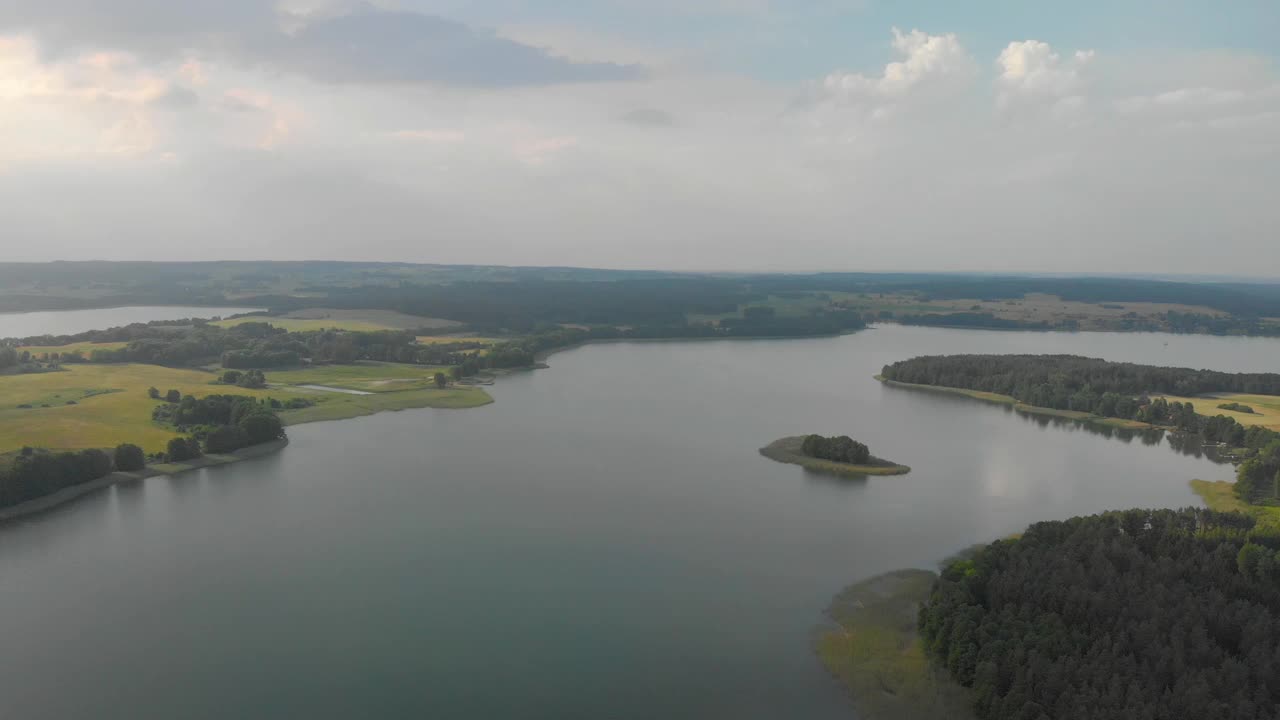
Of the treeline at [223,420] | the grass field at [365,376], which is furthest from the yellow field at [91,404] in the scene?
the grass field at [365,376]

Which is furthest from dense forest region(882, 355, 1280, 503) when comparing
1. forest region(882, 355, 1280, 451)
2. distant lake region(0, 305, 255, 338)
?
distant lake region(0, 305, 255, 338)

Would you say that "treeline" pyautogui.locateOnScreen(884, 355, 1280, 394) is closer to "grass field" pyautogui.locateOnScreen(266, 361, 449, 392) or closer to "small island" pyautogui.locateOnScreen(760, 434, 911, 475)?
"small island" pyautogui.locateOnScreen(760, 434, 911, 475)

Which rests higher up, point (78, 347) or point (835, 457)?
point (78, 347)

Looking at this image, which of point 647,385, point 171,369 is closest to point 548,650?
point 647,385

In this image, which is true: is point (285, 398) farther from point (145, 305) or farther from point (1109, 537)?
point (145, 305)

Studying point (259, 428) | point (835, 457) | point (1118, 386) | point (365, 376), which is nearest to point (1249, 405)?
point (1118, 386)

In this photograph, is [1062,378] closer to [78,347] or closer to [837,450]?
[837,450]

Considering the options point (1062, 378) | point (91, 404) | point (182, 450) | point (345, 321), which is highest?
point (345, 321)

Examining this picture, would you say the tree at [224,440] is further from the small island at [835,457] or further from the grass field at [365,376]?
the small island at [835,457]
